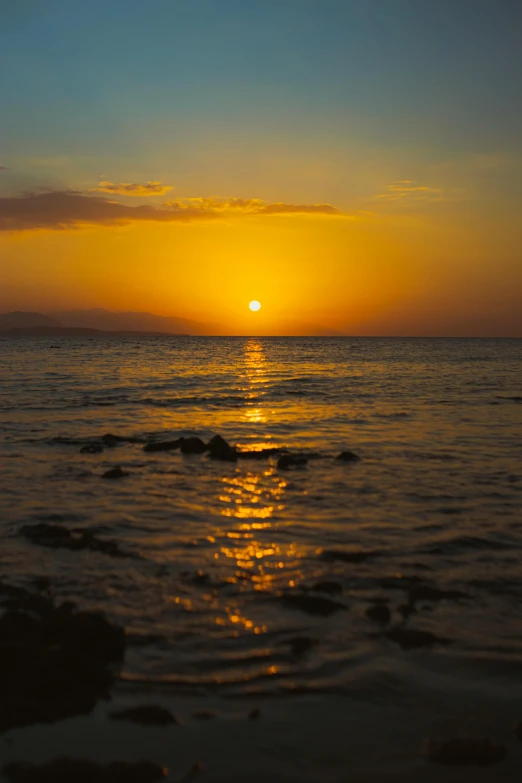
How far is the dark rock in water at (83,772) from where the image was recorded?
4363 millimetres

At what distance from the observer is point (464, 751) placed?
4.70 metres

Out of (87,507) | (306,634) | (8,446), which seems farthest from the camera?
(8,446)

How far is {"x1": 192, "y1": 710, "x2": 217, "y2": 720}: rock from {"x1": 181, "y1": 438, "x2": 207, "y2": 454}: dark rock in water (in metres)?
12.1

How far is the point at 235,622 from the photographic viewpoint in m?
6.78

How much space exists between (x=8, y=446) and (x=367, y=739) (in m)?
15.1

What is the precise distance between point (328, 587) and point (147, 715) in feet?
10.2

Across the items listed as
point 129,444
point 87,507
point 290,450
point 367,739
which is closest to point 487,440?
point 290,450

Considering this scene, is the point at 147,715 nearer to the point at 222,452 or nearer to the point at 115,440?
the point at 222,452

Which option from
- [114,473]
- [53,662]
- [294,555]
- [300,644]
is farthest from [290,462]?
[53,662]

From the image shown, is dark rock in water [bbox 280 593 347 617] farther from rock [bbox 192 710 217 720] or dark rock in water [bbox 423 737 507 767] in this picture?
dark rock in water [bbox 423 737 507 767]

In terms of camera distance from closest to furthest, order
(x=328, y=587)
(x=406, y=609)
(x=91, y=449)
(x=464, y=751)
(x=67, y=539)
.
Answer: (x=464, y=751) → (x=406, y=609) → (x=328, y=587) → (x=67, y=539) → (x=91, y=449)

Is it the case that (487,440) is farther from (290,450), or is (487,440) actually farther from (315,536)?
(315,536)

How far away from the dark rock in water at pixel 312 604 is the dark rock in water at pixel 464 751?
90.4 inches

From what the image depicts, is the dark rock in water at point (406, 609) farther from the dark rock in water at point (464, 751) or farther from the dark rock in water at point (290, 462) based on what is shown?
the dark rock in water at point (290, 462)
